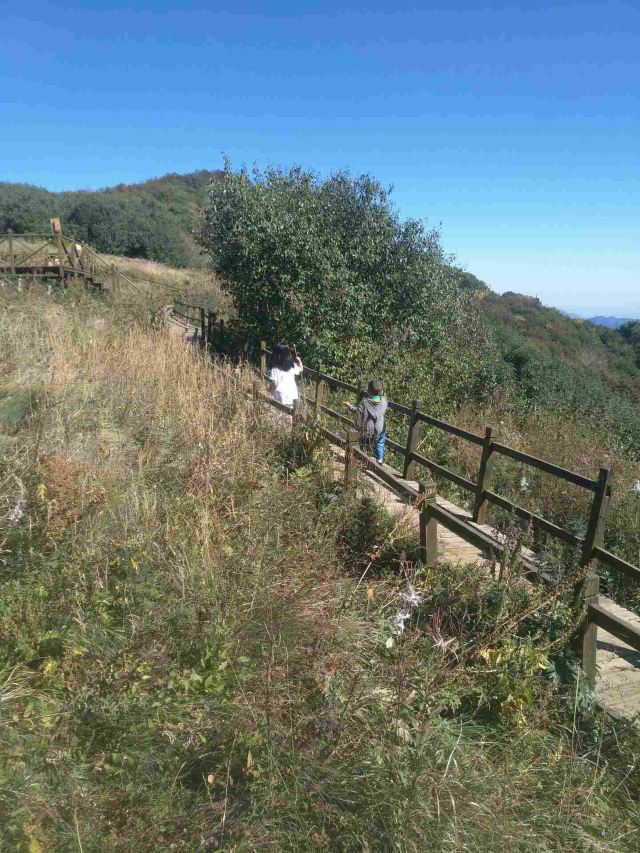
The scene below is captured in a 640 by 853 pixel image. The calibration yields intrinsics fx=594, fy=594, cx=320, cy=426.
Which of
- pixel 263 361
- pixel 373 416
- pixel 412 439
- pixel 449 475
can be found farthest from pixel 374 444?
pixel 263 361

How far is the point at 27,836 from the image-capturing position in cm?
188

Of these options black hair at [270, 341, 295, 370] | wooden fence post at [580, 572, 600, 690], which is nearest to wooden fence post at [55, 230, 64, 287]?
black hair at [270, 341, 295, 370]

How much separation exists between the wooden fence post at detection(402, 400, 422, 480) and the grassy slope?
3.22 m

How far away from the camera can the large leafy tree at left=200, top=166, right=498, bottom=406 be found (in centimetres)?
1343

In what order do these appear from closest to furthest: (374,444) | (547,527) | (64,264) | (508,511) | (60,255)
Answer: (547,527) < (508,511) < (374,444) < (60,255) < (64,264)

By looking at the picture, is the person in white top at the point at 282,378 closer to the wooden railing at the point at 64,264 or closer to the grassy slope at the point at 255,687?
the grassy slope at the point at 255,687

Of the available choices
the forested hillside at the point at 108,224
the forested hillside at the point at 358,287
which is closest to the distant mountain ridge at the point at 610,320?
the forested hillside at the point at 108,224

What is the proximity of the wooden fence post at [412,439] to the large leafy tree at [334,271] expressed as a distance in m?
5.18

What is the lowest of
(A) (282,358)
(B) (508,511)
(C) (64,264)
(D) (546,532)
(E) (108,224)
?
(B) (508,511)

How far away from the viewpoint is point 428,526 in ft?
13.0

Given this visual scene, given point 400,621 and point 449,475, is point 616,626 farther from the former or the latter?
point 449,475

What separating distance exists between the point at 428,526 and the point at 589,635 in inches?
45.9

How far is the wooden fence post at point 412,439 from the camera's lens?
7.49 metres

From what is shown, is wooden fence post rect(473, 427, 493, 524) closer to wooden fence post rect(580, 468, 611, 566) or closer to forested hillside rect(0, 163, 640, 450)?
wooden fence post rect(580, 468, 611, 566)
